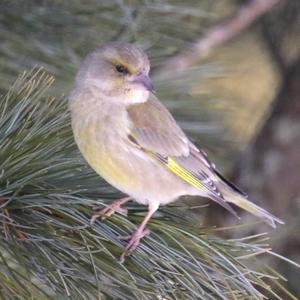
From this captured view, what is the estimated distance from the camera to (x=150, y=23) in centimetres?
219

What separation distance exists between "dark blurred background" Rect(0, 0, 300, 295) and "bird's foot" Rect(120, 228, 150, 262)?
2.13 ft

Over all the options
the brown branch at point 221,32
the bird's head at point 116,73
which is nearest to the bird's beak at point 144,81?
the bird's head at point 116,73

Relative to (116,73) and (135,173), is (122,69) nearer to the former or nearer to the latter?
(116,73)

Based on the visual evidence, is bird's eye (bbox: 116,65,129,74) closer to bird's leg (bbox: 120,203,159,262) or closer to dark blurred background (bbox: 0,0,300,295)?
dark blurred background (bbox: 0,0,300,295)

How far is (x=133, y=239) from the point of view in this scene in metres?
1.51

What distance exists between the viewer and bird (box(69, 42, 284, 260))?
1840 millimetres

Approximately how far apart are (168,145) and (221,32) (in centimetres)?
62

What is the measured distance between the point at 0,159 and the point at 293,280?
A: 3.37 ft

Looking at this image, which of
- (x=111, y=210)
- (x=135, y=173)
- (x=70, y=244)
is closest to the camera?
(x=70, y=244)

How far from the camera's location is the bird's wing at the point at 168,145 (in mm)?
1912

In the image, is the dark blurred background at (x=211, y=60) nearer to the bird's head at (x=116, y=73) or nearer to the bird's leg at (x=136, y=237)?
the bird's head at (x=116, y=73)

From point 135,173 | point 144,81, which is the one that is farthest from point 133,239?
point 144,81

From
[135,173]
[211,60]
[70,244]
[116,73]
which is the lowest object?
[70,244]

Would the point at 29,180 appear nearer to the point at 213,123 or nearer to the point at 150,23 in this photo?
the point at 150,23
